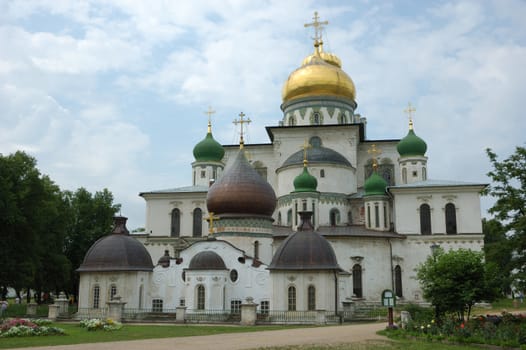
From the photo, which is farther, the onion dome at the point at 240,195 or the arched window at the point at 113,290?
the onion dome at the point at 240,195

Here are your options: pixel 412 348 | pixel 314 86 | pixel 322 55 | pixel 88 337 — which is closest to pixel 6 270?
pixel 88 337

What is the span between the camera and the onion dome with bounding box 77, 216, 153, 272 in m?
27.4

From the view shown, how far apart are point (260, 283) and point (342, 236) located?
9036mm

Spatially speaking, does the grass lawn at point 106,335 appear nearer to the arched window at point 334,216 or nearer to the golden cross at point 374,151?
the arched window at point 334,216

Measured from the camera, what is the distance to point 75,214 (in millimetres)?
40781

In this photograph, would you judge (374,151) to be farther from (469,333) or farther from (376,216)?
(469,333)

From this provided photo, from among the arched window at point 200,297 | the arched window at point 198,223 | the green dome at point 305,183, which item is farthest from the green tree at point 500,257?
the arched window at point 198,223

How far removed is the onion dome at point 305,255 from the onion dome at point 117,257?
23.1 ft

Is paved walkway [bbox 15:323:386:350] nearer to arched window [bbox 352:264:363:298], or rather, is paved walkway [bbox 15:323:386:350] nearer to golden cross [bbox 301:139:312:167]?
arched window [bbox 352:264:363:298]

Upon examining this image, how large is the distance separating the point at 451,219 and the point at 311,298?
1602 cm

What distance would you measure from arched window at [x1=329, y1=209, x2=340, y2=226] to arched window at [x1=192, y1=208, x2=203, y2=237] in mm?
9625

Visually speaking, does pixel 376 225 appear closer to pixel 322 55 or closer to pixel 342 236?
pixel 342 236

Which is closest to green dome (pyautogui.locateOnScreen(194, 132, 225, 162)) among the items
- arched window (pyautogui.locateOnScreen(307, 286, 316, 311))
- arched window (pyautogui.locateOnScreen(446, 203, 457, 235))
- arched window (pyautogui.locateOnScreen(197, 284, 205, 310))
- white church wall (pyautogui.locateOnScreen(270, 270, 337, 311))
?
arched window (pyautogui.locateOnScreen(446, 203, 457, 235))

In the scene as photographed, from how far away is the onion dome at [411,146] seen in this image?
4175 cm
